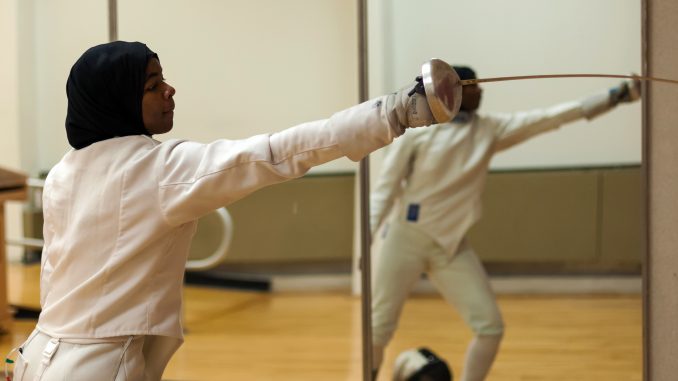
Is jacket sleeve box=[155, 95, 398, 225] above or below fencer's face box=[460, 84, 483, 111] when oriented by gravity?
below

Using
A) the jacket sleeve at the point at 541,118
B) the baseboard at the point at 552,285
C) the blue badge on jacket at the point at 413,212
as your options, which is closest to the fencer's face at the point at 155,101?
the blue badge on jacket at the point at 413,212

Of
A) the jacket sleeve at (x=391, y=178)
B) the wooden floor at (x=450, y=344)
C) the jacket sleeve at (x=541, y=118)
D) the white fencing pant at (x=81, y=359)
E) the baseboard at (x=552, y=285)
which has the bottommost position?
the wooden floor at (x=450, y=344)

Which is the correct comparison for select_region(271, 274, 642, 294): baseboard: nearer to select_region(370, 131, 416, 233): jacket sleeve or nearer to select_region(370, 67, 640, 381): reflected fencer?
select_region(370, 67, 640, 381): reflected fencer

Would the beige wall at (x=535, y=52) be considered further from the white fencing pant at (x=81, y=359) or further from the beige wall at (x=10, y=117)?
the beige wall at (x=10, y=117)

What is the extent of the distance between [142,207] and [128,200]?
29 mm

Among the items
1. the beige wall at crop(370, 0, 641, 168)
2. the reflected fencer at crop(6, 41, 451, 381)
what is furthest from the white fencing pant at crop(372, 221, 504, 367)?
the reflected fencer at crop(6, 41, 451, 381)

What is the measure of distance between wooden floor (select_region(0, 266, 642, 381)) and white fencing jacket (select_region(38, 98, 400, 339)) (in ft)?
5.67

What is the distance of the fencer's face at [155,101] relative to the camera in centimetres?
160

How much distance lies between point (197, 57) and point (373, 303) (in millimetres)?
1198

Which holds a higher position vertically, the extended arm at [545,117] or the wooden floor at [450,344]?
the extended arm at [545,117]

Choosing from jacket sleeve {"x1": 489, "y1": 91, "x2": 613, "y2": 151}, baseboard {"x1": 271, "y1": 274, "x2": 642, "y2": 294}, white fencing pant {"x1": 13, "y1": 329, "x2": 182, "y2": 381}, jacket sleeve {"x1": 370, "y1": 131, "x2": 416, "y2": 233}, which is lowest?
baseboard {"x1": 271, "y1": 274, "x2": 642, "y2": 294}

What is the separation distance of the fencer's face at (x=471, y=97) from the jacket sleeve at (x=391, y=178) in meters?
0.22

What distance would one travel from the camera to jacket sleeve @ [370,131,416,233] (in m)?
3.07

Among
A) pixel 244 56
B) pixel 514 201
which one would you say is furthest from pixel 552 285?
pixel 244 56
